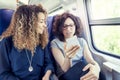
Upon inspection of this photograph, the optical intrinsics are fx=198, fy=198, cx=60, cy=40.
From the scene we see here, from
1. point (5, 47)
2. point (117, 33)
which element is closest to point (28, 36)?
point (5, 47)

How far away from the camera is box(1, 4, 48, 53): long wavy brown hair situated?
1.89 meters

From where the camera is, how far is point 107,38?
2564 millimetres

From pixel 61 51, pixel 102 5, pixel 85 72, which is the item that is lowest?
pixel 85 72

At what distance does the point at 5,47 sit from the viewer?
1.87 metres

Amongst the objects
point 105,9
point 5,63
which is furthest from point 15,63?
point 105,9

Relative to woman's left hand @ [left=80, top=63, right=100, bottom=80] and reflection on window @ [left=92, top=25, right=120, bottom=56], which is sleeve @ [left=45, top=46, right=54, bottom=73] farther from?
reflection on window @ [left=92, top=25, right=120, bottom=56]

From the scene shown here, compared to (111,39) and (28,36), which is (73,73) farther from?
(111,39)

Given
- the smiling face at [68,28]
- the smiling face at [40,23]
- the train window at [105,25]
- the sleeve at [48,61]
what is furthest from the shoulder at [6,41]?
the train window at [105,25]

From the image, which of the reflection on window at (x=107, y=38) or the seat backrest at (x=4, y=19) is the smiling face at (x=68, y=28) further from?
the seat backrest at (x=4, y=19)

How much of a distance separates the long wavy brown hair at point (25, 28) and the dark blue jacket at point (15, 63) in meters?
0.06

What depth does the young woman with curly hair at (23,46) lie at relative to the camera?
188 centimetres

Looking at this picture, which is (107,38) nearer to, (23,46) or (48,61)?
(48,61)

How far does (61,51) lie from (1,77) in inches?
28.4

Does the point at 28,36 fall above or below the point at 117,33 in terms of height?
above
